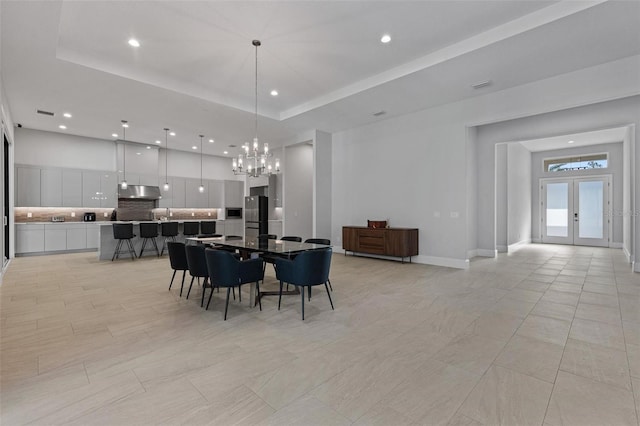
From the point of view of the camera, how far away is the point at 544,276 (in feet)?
17.7

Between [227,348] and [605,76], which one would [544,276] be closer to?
[605,76]

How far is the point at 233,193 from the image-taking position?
38.6 ft

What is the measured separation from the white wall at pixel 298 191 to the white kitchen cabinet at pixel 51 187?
6159mm

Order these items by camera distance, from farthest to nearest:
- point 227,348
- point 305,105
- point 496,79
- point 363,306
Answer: point 305,105 → point 496,79 → point 363,306 → point 227,348

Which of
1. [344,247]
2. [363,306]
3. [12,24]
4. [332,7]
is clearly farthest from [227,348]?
[344,247]

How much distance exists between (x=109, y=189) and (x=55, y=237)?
1.83 meters

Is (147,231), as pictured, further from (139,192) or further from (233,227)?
(233,227)

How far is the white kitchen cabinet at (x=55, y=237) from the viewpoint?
7.86m

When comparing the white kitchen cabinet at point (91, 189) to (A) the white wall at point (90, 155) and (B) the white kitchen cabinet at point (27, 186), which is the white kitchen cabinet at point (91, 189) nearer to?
(A) the white wall at point (90, 155)

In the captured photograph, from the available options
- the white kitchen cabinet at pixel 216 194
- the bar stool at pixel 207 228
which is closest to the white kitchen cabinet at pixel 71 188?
the bar stool at pixel 207 228

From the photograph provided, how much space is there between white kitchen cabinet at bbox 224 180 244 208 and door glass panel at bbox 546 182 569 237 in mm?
11293

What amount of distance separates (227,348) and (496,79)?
5.66 m

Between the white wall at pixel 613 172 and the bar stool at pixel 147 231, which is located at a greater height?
the white wall at pixel 613 172

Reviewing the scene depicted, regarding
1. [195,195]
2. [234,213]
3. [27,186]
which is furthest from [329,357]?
[234,213]
